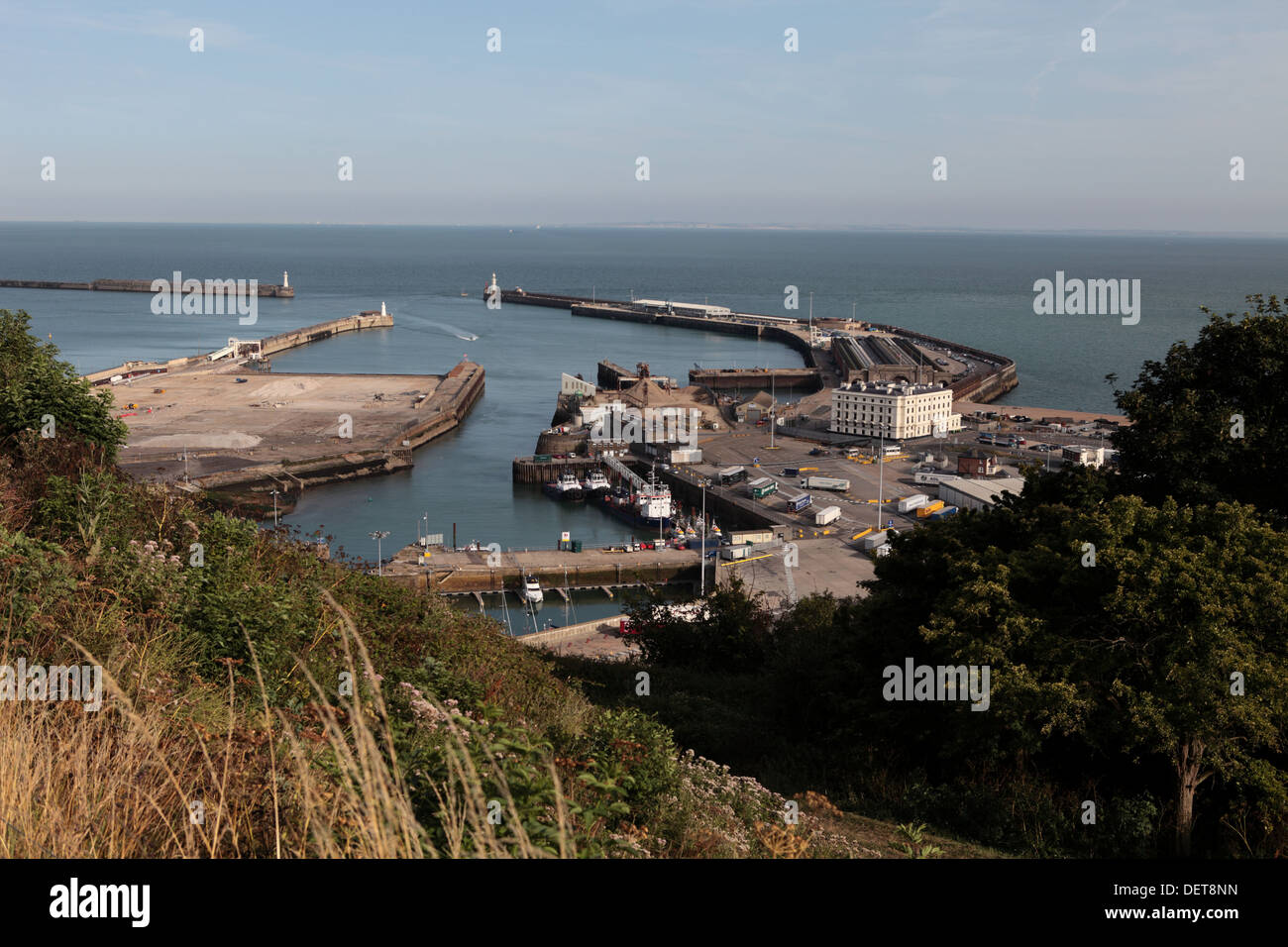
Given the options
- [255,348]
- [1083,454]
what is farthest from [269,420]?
[1083,454]

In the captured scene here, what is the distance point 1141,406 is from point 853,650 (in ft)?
12.5

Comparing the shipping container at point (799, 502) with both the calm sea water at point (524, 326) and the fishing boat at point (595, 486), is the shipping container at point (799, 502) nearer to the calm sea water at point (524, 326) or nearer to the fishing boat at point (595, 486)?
the calm sea water at point (524, 326)

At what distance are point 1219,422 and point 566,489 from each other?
22.9 metres

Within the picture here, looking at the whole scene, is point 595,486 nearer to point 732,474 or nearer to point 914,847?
point 732,474

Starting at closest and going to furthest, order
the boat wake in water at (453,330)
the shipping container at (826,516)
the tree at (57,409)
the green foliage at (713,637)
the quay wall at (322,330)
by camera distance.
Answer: the tree at (57,409) → the green foliage at (713,637) → the shipping container at (826,516) → the quay wall at (322,330) → the boat wake in water at (453,330)

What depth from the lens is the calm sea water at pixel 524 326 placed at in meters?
29.8

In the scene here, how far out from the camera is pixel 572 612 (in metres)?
22.0

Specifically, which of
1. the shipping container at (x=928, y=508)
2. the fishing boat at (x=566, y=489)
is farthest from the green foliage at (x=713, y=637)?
the fishing boat at (x=566, y=489)

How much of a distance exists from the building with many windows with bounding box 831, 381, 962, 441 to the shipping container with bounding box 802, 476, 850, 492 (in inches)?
292

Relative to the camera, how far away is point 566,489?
3066 centimetres

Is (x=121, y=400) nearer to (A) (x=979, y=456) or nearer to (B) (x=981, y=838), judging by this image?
(A) (x=979, y=456)

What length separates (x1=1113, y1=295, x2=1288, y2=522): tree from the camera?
8867 millimetres

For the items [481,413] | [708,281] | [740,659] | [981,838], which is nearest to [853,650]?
[981,838]

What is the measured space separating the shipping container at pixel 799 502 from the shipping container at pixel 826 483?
5.63 feet
